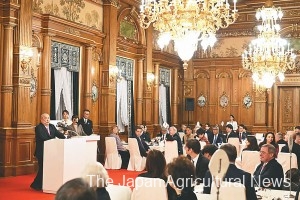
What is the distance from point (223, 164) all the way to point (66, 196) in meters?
1.54

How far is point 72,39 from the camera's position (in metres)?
11.9

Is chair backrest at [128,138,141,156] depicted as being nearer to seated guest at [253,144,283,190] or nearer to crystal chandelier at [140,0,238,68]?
crystal chandelier at [140,0,238,68]

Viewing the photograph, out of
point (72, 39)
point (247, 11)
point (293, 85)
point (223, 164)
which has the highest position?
point (247, 11)

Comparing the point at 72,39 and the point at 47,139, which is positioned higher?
the point at 72,39

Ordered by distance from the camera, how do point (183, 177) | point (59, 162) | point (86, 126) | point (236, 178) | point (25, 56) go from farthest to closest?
point (86, 126), point (25, 56), point (59, 162), point (236, 178), point (183, 177)

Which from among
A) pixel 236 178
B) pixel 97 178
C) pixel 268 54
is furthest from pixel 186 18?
pixel 268 54

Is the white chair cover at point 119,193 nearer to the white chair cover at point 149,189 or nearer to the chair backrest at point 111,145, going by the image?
the white chair cover at point 149,189

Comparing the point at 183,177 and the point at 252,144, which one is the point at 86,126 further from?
the point at 183,177

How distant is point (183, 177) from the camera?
147 inches

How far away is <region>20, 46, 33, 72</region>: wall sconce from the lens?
1004cm

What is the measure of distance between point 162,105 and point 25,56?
827 cm

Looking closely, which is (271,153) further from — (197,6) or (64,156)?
(64,156)

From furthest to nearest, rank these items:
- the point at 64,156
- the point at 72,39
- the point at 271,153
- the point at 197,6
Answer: the point at 72,39
the point at 64,156
the point at 197,6
the point at 271,153

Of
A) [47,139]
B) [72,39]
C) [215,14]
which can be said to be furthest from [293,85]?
[47,139]
